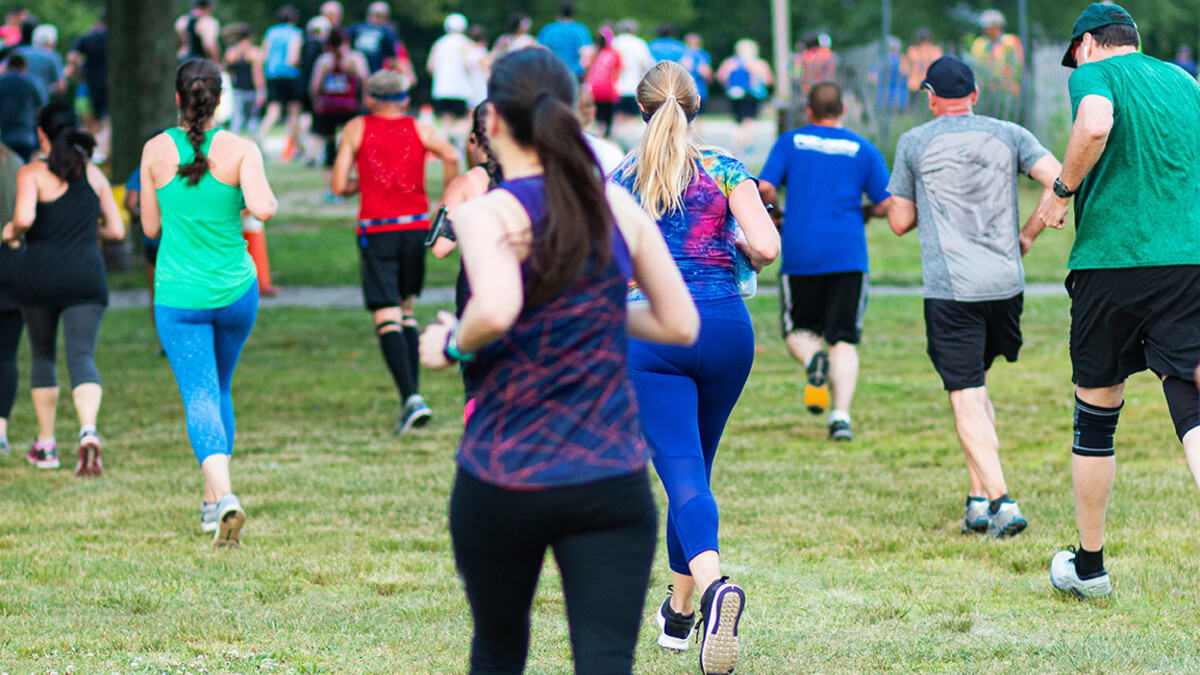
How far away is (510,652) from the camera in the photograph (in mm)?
3180

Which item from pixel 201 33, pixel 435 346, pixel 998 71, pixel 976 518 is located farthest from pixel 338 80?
pixel 435 346

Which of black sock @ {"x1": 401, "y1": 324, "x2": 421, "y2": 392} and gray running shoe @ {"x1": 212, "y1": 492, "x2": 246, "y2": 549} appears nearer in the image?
gray running shoe @ {"x1": 212, "y1": 492, "x2": 246, "y2": 549}

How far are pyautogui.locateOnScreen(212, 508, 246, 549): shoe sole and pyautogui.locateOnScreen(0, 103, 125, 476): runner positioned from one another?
195 centimetres

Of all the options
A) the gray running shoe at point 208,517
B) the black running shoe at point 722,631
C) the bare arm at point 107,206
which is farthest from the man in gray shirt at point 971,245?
the bare arm at point 107,206

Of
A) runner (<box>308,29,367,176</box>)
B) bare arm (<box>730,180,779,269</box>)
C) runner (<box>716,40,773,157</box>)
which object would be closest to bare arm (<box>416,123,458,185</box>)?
bare arm (<box>730,180,779,269</box>)

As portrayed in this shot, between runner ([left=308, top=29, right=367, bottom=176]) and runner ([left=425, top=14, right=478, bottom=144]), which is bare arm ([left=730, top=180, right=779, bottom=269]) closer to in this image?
runner ([left=308, top=29, right=367, bottom=176])

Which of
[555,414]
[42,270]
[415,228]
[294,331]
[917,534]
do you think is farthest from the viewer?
[294,331]

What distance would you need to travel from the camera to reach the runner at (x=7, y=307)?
818cm

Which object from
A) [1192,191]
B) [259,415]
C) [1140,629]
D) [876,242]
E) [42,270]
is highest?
[1192,191]

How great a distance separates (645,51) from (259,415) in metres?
12.7

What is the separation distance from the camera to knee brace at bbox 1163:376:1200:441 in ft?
16.2

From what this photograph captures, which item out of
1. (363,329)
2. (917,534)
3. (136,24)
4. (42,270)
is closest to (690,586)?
(917,534)

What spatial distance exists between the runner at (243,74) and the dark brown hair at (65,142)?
1593 centimetres

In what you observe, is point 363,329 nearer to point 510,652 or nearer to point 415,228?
point 415,228
